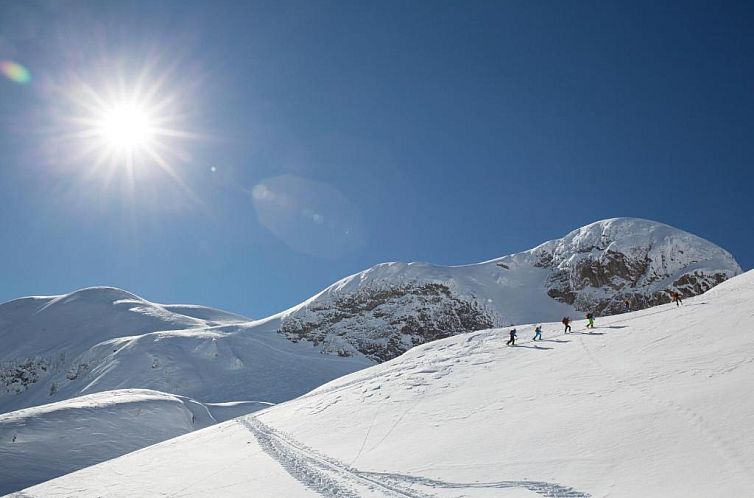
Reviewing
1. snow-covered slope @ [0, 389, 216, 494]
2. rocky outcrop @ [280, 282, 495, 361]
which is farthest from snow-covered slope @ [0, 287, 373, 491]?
rocky outcrop @ [280, 282, 495, 361]

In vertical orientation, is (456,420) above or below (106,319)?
below

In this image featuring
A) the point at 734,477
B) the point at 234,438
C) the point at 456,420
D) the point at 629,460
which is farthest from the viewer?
the point at 234,438

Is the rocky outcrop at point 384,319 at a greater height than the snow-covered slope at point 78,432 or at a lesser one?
greater

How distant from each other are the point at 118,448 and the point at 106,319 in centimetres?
8282

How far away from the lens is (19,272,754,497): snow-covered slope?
28.2 ft

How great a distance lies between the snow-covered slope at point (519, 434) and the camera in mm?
8602

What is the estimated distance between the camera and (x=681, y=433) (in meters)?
9.62

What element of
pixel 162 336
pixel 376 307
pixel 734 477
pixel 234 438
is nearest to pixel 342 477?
pixel 734 477

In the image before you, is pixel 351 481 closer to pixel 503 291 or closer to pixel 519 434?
pixel 519 434

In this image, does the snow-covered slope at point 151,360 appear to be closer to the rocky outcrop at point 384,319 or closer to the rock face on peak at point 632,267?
the rocky outcrop at point 384,319

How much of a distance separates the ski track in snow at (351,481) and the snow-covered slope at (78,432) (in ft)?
50.5

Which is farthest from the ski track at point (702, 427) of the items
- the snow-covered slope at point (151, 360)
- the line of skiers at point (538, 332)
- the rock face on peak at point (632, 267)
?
the rock face on peak at point (632, 267)

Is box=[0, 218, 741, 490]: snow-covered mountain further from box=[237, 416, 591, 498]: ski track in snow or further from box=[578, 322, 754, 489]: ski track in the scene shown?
box=[578, 322, 754, 489]: ski track

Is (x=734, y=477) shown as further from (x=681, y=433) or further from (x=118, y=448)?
(x=118, y=448)
